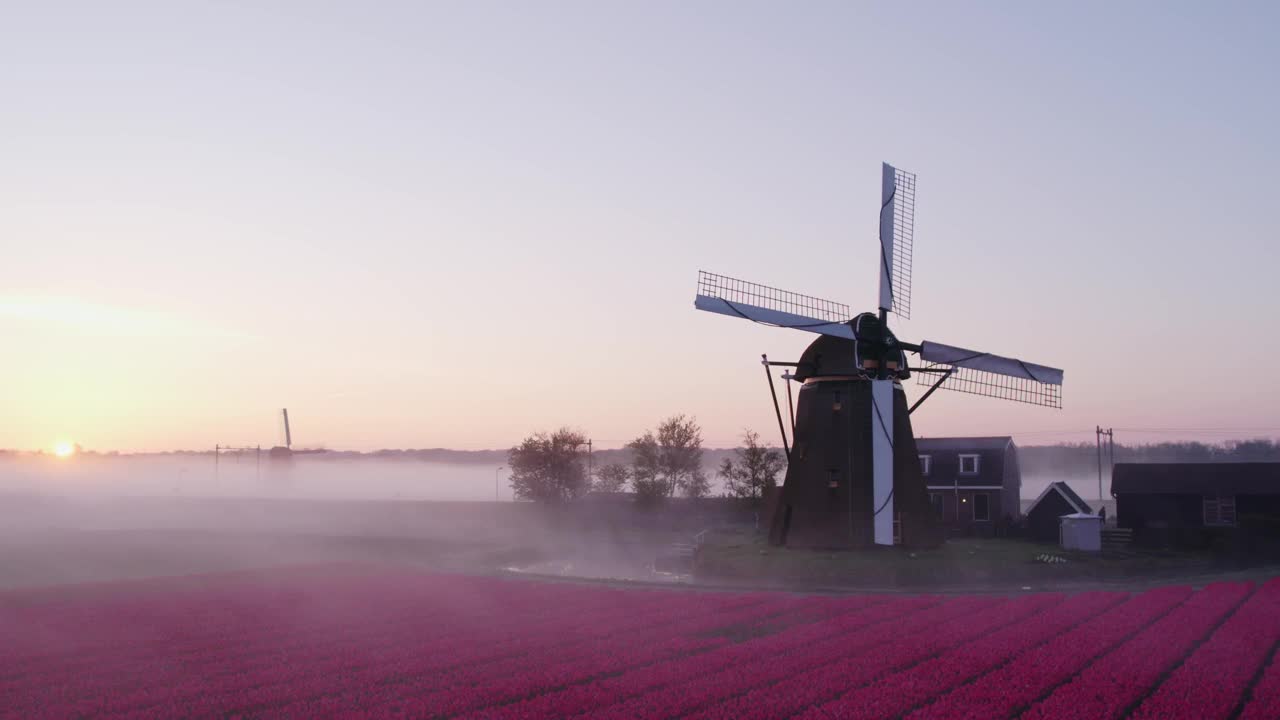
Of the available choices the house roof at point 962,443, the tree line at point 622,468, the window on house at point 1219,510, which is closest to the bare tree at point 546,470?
the tree line at point 622,468

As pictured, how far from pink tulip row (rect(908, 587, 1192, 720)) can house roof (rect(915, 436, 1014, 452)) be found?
3470 centimetres

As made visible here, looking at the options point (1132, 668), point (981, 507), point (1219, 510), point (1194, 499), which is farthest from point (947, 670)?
point (981, 507)

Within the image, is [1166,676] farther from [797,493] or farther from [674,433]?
[674,433]

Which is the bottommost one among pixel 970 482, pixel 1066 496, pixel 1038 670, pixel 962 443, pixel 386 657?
pixel 386 657

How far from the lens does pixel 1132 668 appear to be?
20.1m

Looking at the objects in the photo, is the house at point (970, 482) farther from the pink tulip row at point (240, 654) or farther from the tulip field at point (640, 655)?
the pink tulip row at point (240, 654)

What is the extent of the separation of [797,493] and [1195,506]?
81.3 feet

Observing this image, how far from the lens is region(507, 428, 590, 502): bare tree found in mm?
88188

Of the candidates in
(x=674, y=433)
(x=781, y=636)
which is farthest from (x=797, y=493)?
(x=674, y=433)

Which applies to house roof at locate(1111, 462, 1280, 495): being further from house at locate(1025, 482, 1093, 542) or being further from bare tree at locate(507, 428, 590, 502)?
bare tree at locate(507, 428, 590, 502)

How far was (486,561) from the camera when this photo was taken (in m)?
54.1

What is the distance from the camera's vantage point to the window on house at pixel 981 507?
2442 inches

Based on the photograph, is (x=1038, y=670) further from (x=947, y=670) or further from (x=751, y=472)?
(x=751, y=472)

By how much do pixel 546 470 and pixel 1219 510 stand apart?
53514 mm
